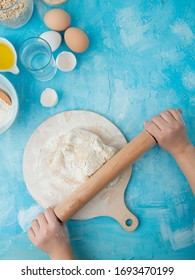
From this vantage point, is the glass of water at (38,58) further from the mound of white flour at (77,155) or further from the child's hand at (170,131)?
the child's hand at (170,131)

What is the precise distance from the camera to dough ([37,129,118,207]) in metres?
0.99

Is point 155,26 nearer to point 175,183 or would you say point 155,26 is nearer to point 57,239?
point 175,183

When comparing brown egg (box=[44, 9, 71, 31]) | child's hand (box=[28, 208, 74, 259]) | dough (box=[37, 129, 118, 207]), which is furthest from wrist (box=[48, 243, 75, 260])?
brown egg (box=[44, 9, 71, 31])

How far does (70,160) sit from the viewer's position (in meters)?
1.01

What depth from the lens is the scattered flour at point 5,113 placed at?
103 centimetres

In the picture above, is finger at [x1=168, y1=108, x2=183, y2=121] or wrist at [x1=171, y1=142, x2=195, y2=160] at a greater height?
finger at [x1=168, y1=108, x2=183, y2=121]

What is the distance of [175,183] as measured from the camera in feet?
3.44

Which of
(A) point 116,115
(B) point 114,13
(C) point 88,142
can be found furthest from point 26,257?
(B) point 114,13

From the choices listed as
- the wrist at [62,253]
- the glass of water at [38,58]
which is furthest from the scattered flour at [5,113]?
the wrist at [62,253]

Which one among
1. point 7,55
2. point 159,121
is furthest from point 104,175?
point 7,55

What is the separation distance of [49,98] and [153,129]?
30cm

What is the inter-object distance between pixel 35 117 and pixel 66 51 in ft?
0.67

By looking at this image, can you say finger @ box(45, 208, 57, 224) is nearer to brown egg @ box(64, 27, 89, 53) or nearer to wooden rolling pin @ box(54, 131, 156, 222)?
wooden rolling pin @ box(54, 131, 156, 222)

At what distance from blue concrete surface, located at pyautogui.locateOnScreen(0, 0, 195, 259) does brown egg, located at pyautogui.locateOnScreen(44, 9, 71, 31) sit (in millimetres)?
48
